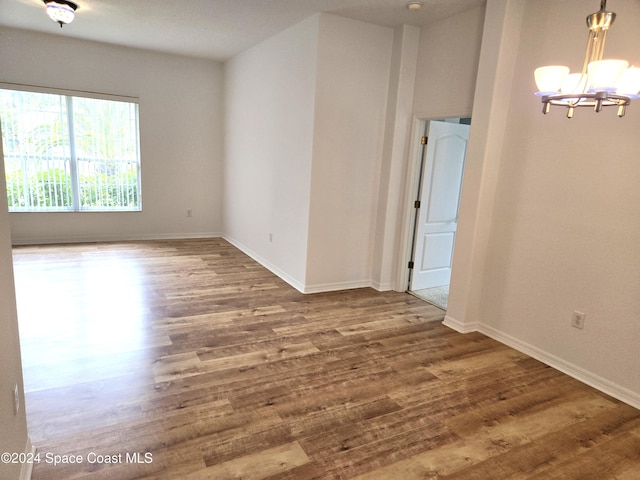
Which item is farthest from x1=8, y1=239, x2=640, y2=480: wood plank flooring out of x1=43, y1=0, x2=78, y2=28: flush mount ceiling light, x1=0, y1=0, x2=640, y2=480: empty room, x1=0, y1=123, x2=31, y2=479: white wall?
x1=43, y1=0, x2=78, y2=28: flush mount ceiling light

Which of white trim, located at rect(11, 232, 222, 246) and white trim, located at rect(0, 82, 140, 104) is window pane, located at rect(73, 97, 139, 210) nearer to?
white trim, located at rect(0, 82, 140, 104)

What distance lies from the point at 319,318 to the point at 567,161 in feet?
7.89

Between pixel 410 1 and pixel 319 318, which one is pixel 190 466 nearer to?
Result: pixel 319 318

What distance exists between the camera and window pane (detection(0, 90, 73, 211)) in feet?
18.4

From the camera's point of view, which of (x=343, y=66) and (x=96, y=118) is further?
(x=96, y=118)

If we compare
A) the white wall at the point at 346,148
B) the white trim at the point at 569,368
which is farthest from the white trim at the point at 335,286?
the white trim at the point at 569,368

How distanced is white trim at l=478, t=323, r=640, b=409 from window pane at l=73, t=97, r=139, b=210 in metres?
5.64

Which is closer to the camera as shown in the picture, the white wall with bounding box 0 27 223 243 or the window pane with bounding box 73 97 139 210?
the white wall with bounding box 0 27 223 243

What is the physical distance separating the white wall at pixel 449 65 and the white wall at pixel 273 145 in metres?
1.15

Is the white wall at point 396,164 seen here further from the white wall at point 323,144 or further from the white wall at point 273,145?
the white wall at point 273,145

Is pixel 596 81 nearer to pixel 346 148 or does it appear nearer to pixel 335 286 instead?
pixel 346 148

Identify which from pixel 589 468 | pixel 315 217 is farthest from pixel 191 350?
pixel 589 468

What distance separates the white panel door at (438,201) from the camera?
176 inches

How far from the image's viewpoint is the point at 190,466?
193 centimetres
